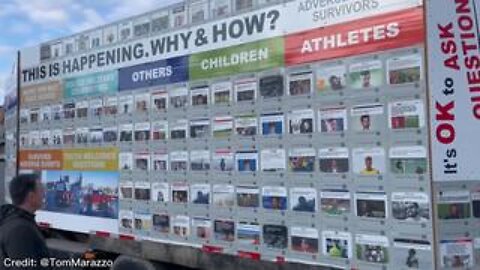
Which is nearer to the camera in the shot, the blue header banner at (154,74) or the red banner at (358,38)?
the red banner at (358,38)

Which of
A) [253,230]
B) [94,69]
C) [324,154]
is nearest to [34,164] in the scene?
[94,69]


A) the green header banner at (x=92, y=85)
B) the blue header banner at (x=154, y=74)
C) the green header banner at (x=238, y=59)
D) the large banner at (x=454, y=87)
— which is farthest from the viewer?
the green header banner at (x=92, y=85)

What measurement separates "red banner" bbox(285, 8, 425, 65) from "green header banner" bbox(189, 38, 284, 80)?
15cm

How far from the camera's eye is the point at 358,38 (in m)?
5.30

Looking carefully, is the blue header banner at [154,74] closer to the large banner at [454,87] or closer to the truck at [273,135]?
the truck at [273,135]

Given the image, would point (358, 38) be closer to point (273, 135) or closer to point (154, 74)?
point (273, 135)

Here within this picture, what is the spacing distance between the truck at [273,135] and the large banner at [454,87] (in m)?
0.01

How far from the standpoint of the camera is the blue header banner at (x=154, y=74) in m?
7.08

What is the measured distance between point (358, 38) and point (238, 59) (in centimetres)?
135

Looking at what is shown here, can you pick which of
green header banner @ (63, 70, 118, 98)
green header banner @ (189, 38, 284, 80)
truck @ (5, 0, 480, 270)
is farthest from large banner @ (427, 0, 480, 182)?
green header banner @ (63, 70, 118, 98)

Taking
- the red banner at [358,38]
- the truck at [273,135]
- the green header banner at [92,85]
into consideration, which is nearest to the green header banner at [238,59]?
the truck at [273,135]

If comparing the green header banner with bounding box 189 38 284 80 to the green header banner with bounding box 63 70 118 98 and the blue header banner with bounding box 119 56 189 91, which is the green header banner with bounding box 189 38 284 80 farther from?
the green header banner with bounding box 63 70 118 98

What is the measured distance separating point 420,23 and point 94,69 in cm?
436

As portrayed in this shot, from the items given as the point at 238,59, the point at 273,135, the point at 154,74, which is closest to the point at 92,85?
the point at 154,74
